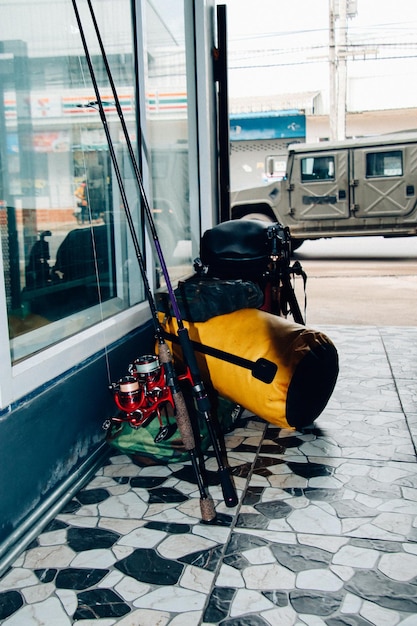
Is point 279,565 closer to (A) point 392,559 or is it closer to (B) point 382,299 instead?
(A) point 392,559

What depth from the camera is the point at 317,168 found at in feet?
33.6

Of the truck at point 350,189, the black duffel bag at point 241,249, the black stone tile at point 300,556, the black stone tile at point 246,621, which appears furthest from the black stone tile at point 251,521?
the truck at point 350,189

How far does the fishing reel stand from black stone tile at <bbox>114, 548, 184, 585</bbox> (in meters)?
0.60

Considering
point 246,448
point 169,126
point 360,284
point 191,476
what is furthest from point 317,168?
point 191,476

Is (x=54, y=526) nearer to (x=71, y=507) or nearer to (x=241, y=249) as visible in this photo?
(x=71, y=507)

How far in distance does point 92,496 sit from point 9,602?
0.68 metres

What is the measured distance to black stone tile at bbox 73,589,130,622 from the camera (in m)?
1.71

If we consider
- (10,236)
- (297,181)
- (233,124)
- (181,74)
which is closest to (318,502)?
(10,236)

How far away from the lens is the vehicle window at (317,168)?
10.1m

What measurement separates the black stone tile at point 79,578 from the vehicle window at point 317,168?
357 inches

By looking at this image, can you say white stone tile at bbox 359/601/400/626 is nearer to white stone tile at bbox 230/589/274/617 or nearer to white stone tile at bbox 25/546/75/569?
white stone tile at bbox 230/589/274/617

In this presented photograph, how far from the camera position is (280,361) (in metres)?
2.63

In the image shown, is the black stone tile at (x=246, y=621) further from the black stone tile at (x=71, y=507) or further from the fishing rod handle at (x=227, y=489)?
the black stone tile at (x=71, y=507)

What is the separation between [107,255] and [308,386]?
4.23 feet
